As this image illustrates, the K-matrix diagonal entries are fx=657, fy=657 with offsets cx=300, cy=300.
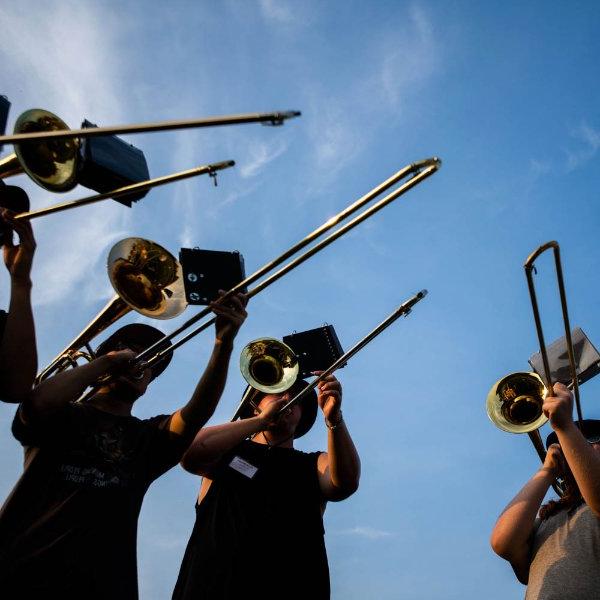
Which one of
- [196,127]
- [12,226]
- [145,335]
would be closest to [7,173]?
[12,226]

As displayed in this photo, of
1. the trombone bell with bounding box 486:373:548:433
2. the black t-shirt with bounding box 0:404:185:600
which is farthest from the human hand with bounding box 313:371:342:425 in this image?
the black t-shirt with bounding box 0:404:185:600

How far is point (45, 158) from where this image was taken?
371cm

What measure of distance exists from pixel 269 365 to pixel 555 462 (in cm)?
240

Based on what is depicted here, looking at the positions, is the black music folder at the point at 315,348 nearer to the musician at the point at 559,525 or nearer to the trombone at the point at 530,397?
the trombone at the point at 530,397

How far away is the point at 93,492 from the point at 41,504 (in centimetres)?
24

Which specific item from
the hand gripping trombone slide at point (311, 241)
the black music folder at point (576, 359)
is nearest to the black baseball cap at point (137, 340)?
the hand gripping trombone slide at point (311, 241)

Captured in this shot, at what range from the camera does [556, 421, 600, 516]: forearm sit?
3.48m

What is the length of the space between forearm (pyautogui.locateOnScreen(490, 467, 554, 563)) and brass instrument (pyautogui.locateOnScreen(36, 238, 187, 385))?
2354mm

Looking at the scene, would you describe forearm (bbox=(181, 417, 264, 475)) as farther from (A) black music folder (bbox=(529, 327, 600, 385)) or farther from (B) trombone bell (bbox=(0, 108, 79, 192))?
(A) black music folder (bbox=(529, 327, 600, 385))

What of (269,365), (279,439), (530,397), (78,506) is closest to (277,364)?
(269,365)

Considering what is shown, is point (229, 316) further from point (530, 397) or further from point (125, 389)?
point (530, 397)

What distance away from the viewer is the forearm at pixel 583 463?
3.48 meters

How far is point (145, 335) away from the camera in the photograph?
14.5ft

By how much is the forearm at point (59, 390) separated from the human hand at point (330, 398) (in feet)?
6.26
